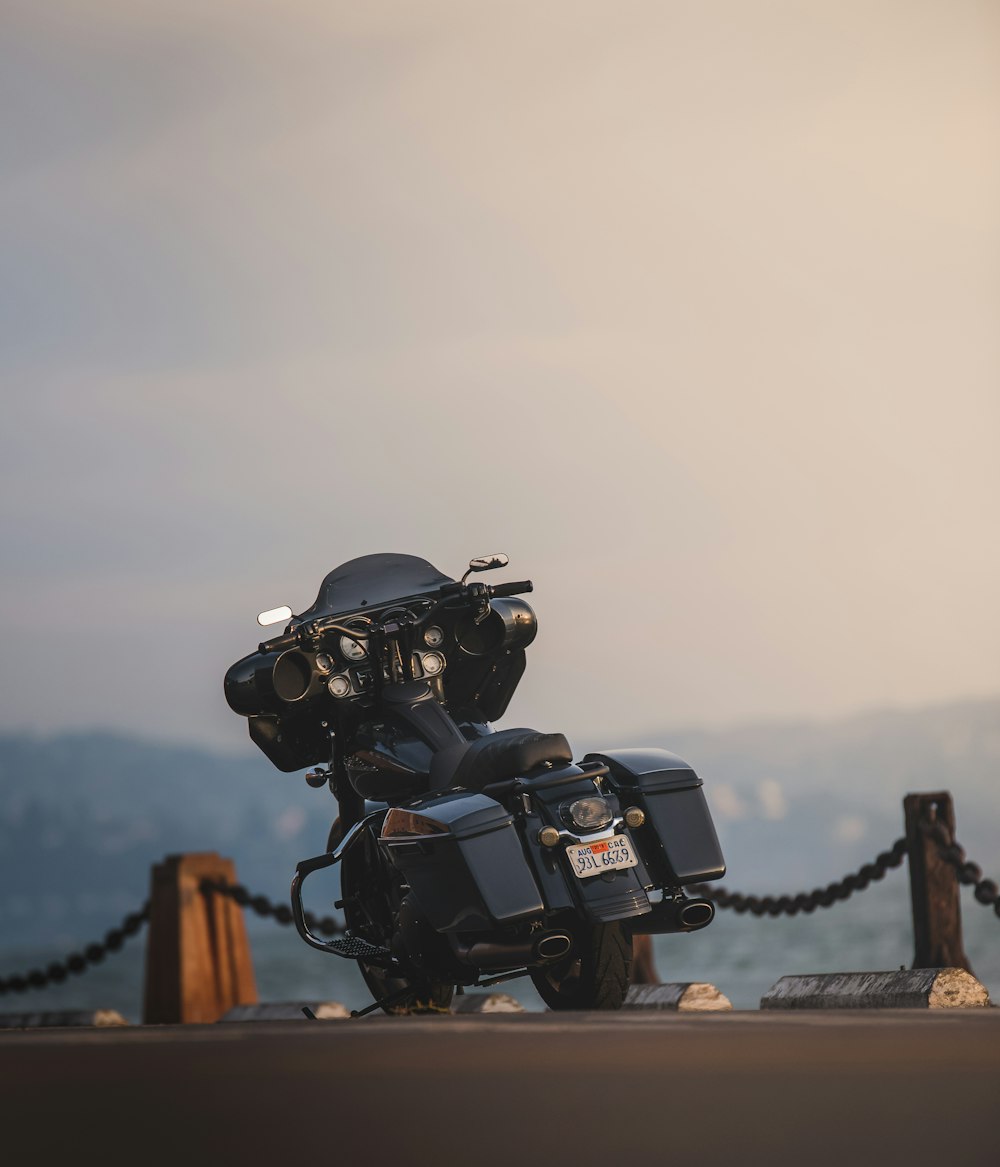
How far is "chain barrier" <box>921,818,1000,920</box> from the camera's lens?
8.41m

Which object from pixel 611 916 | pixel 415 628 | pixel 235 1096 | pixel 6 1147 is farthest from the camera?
pixel 415 628

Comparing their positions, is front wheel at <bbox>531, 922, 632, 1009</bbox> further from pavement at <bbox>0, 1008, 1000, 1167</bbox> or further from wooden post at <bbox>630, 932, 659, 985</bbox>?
wooden post at <bbox>630, 932, 659, 985</bbox>

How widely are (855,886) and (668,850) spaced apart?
2.50 m

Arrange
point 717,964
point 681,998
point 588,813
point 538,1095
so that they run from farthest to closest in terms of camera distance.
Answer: point 717,964 → point 681,998 → point 588,813 → point 538,1095

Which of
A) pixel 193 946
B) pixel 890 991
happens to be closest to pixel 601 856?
pixel 890 991

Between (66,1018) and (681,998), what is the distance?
3.95 meters

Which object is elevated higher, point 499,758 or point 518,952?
point 499,758

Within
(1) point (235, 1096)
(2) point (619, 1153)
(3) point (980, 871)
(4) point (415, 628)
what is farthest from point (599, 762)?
(2) point (619, 1153)

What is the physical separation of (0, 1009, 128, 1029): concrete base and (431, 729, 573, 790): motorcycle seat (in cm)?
311

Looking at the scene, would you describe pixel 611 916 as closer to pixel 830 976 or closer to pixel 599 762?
pixel 599 762

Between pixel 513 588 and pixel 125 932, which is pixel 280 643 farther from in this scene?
pixel 125 932

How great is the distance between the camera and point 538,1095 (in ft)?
14.3

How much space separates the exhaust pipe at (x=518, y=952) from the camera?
264 inches

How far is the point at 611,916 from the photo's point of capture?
671 cm
